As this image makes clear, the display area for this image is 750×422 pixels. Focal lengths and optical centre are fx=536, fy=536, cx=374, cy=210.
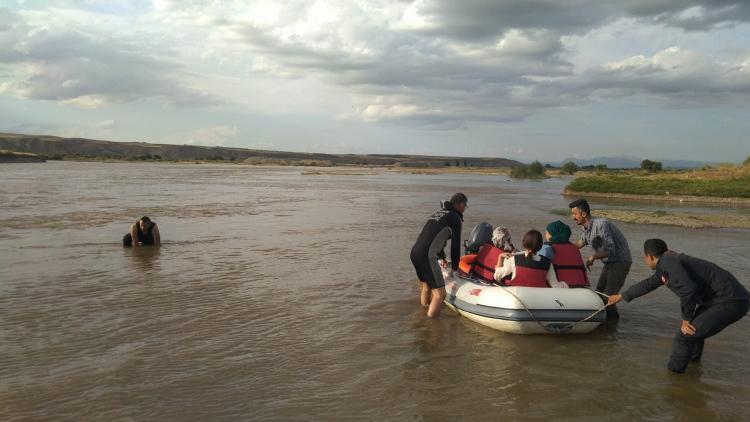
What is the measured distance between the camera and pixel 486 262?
9.18 m

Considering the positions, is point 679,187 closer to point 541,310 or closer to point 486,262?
point 486,262

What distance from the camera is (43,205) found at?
24141mm

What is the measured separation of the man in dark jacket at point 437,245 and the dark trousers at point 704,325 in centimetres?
331

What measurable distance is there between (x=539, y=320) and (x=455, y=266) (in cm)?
166

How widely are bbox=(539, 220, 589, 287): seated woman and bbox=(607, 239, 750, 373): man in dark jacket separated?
81.2 inches

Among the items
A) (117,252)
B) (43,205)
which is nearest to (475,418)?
(117,252)

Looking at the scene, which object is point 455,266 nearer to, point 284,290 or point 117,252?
point 284,290

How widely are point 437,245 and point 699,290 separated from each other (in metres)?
3.71

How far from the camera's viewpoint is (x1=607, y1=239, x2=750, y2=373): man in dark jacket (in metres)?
6.07

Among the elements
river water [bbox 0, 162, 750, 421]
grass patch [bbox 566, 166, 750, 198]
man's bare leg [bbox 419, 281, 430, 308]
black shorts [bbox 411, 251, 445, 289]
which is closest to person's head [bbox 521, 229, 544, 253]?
river water [bbox 0, 162, 750, 421]

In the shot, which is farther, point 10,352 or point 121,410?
point 10,352

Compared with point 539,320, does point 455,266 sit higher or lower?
higher

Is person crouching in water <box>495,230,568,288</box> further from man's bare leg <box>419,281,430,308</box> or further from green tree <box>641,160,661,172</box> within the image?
green tree <box>641,160,661,172</box>

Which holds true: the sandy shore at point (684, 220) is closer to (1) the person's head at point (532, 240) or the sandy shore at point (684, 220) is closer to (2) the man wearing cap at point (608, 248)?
(2) the man wearing cap at point (608, 248)
